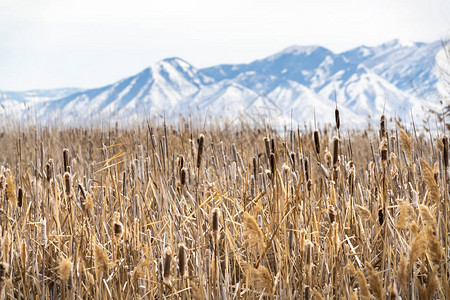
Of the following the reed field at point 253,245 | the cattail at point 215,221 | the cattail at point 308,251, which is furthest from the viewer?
the cattail at point 308,251

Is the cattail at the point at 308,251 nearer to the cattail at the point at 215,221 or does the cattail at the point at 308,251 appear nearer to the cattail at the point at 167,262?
the cattail at the point at 215,221

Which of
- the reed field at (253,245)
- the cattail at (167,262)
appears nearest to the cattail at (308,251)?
the reed field at (253,245)

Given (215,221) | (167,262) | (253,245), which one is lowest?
A: (253,245)

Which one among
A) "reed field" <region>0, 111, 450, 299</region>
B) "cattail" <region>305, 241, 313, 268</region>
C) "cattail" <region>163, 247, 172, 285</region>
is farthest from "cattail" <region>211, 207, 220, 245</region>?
"cattail" <region>305, 241, 313, 268</region>

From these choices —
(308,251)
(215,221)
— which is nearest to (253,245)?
(308,251)

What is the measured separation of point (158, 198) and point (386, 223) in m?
1.14

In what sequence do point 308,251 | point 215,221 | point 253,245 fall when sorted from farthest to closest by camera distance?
point 253,245, point 308,251, point 215,221

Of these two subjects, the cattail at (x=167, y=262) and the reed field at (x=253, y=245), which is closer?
the cattail at (x=167, y=262)

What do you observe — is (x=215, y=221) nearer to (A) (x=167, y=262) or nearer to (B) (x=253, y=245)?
(A) (x=167, y=262)

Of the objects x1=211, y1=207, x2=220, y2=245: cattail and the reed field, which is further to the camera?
the reed field

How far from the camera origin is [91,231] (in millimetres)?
2148

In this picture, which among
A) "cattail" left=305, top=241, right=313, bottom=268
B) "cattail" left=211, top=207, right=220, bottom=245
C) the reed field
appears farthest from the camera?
"cattail" left=305, top=241, right=313, bottom=268

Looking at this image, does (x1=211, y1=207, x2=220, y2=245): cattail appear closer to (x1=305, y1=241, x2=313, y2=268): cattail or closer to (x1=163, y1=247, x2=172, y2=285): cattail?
(x1=163, y1=247, x2=172, y2=285): cattail

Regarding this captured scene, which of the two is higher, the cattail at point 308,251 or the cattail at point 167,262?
the cattail at point 167,262
